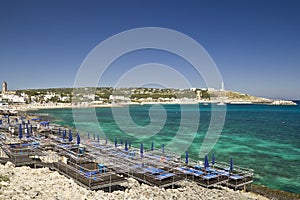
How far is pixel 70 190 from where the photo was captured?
33.2ft

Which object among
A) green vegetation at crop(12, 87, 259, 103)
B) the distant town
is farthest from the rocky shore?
green vegetation at crop(12, 87, 259, 103)

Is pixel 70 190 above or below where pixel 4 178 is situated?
below

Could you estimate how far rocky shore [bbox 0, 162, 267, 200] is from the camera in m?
9.41

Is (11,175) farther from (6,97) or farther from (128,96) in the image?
(128,96)

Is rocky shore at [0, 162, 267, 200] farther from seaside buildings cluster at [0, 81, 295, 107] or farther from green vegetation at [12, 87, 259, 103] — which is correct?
green vegetation at [12, 87, 259, 103]

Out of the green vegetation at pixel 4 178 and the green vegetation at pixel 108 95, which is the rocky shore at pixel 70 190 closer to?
the green vegetation at pixel 4 178

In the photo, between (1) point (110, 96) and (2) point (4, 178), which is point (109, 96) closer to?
(1) point (110, 96)

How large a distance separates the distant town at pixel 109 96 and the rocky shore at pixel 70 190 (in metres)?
92.4

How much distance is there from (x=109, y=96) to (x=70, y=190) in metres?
125

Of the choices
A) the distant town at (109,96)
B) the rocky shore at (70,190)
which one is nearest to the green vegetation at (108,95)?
the distant town at (109,96)

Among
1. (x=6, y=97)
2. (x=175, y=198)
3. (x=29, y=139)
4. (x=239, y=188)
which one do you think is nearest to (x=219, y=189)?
(x=239, y=188)

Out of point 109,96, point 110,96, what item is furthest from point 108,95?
point 110,96

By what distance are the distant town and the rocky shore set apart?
9237 centimetres

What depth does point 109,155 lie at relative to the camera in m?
14.9
